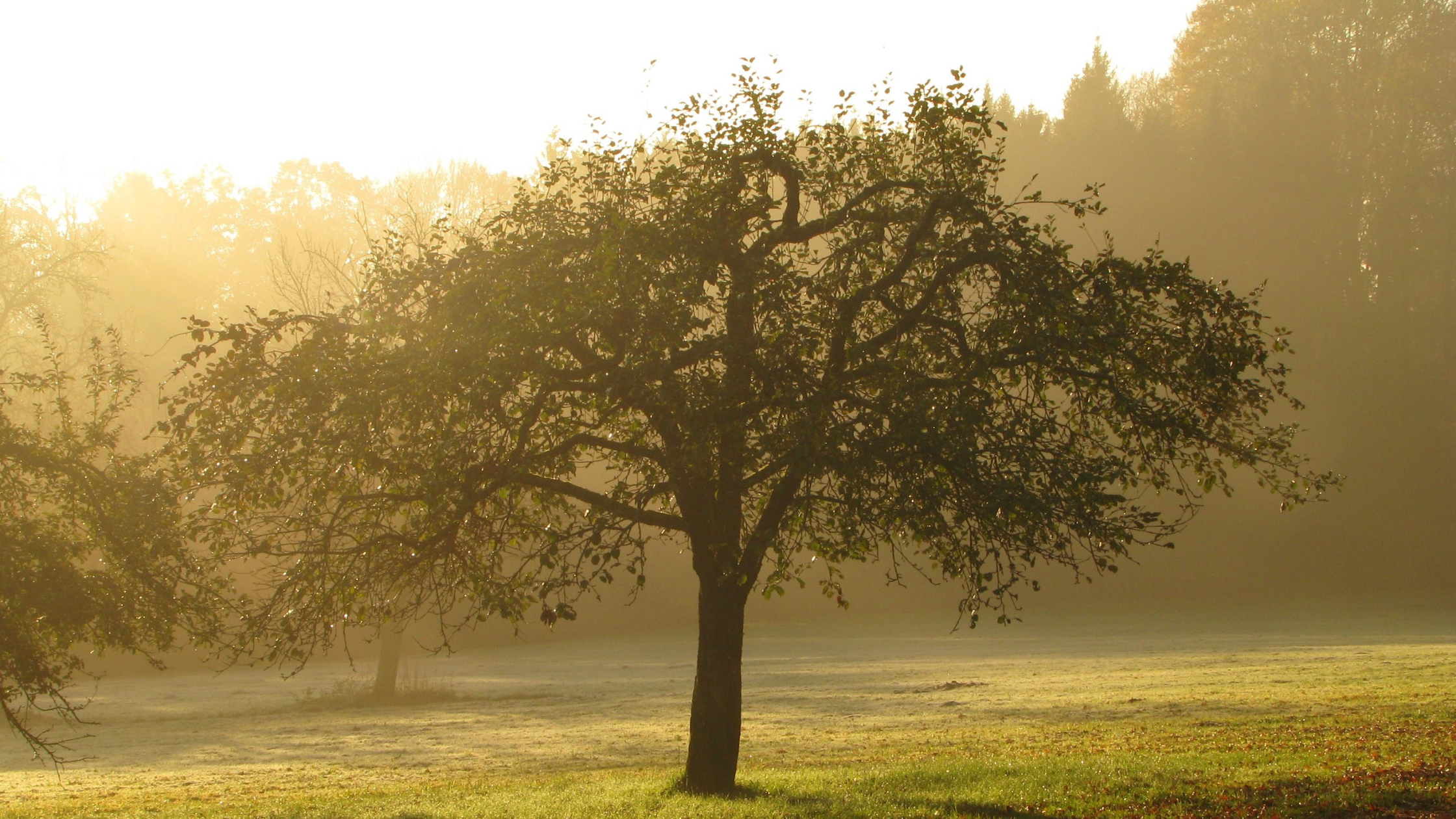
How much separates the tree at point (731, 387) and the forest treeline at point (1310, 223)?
146ft

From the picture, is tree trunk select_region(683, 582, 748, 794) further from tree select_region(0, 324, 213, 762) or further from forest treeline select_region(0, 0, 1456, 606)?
forest treeline select_region(0, 0, 1456, 606)

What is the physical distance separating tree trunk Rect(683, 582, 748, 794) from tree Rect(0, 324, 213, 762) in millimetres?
5680

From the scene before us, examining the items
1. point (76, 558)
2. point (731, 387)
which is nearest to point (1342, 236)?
point (731, 387)

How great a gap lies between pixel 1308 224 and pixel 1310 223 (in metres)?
0.08

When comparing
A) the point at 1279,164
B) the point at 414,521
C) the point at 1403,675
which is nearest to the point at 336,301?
the point at 414,521

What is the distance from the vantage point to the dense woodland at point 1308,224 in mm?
58312

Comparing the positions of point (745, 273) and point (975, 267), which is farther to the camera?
point (975, 267)

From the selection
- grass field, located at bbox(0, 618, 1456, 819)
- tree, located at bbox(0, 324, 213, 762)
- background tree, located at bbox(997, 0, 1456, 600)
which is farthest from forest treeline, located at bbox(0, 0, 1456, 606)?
tree, located at bbox(0, 324, 213, 762)

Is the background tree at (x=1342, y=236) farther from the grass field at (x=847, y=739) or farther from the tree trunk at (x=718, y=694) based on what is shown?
the tree trunk at (x=718, y=694)

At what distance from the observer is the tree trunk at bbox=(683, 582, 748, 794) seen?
12.8 m

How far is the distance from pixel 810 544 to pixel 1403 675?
19.0m

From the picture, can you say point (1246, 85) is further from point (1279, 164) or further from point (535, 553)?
point (535, 553)

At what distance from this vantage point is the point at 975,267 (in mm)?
12539

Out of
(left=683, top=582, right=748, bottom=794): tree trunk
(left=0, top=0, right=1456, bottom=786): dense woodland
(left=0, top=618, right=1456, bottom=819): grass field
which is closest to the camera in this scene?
(left=0, top=618, right=1456, bottom=819): grass field
